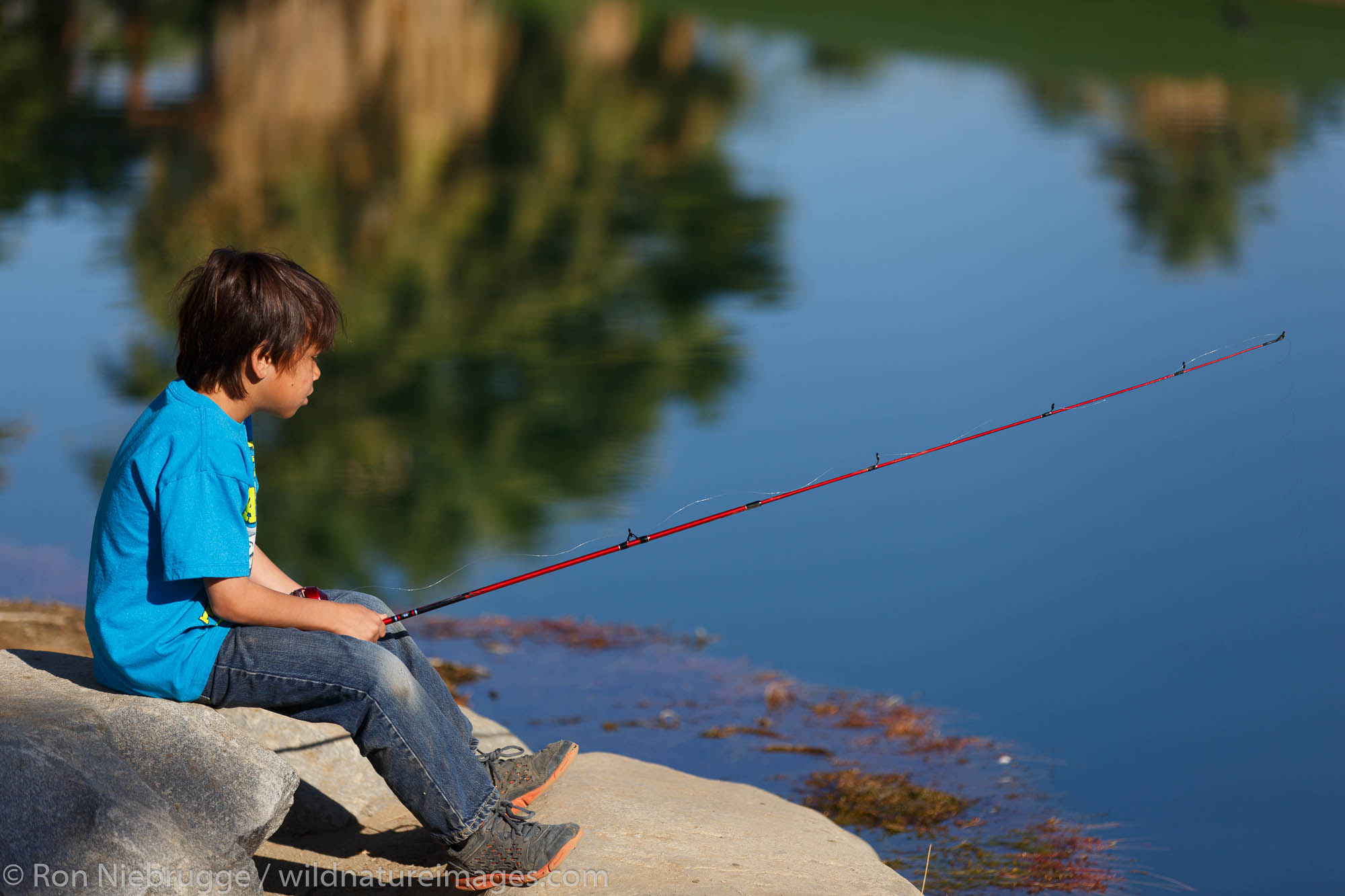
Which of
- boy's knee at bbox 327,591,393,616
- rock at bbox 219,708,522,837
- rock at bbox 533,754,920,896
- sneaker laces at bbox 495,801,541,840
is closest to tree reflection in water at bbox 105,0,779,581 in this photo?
rock at bbox 219,708,522,837

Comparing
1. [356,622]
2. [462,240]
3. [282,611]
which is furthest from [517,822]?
[462,240]

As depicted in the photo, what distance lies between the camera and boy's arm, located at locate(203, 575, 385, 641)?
282 cm

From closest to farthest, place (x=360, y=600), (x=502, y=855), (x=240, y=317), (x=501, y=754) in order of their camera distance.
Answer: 1. (x=240, y=317)
2. (x=502, y=855)
3. (x=360, y=600)
4. (x=501, y=754)

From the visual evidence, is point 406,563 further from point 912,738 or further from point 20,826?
point 20,826

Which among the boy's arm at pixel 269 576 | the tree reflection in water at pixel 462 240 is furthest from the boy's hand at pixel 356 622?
the tree reflection in water at pixel 462 240

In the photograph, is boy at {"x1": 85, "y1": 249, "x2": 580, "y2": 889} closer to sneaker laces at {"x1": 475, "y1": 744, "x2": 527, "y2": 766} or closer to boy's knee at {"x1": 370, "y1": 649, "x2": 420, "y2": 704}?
boy's knee at {"x1": 370, "y1": 649, "x2": 420, "y2": 704}

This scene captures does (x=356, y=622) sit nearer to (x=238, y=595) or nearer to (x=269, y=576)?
(x=238, y=595)

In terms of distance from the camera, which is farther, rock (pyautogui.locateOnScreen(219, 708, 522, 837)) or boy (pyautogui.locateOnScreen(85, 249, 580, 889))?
rock (pyautogui.locateOnScreen(219, 708, 522, 837))

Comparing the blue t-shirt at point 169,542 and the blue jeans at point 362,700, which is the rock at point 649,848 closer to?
the blue jeans at point 362,700

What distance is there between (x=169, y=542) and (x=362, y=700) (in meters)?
0.50

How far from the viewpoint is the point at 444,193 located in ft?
51.7

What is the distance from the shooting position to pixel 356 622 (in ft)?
9.68

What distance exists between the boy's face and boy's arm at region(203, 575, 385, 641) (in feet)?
1.25

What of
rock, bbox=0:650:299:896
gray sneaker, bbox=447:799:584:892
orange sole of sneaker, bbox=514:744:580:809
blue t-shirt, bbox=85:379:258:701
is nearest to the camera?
rock, bbox=0:650:299:896
